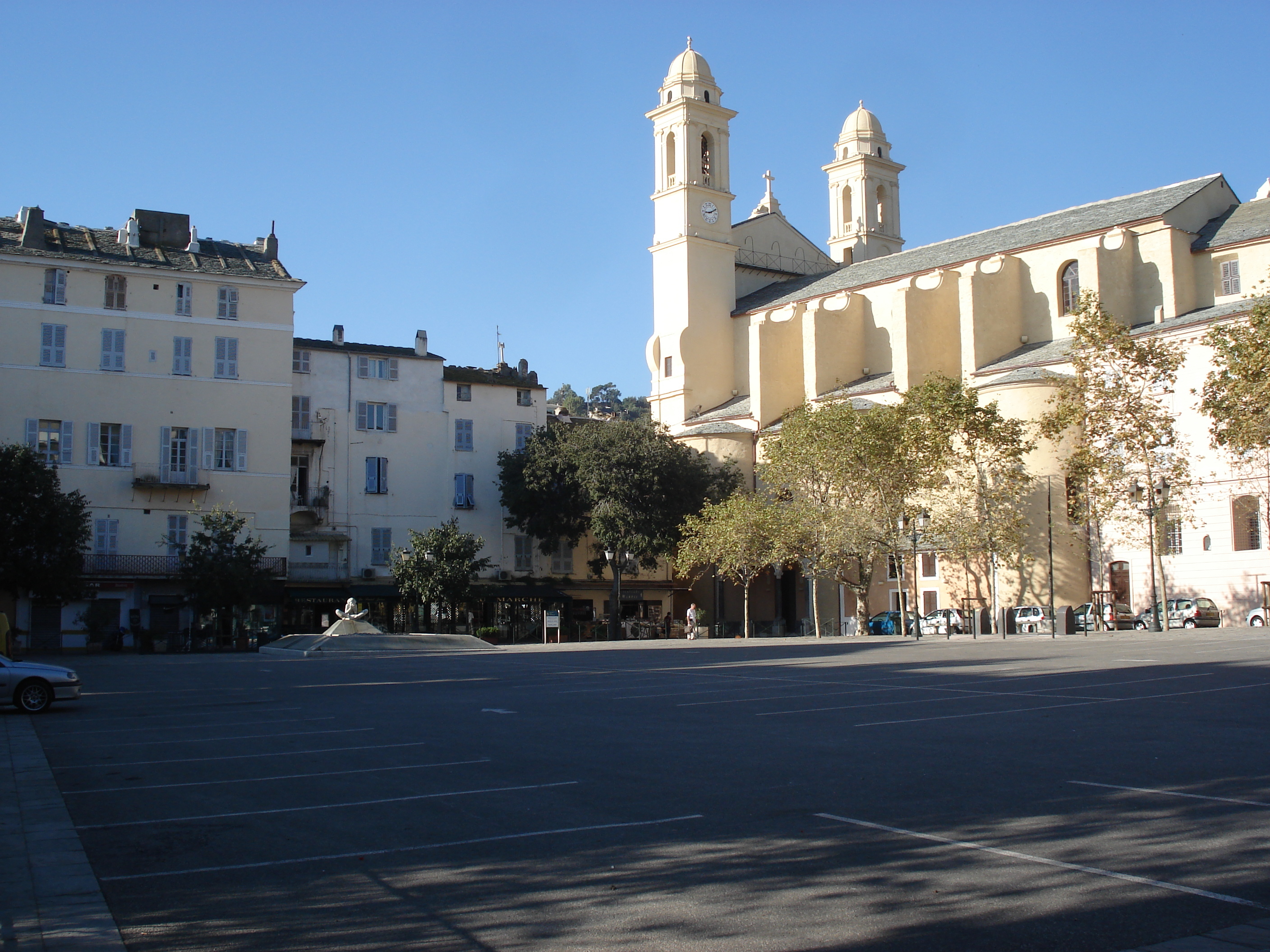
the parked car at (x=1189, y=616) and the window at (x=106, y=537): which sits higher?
the window at (x=106, y=537)

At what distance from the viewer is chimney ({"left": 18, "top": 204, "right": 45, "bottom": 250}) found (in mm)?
46344

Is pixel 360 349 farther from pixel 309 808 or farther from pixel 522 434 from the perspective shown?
pixel 309 808

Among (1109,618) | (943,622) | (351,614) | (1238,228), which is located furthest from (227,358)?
(1238,228)

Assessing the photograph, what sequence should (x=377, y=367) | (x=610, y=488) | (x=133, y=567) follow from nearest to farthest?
(x=133, y=567) < (x=610, y=488) < (x=377, y=367)

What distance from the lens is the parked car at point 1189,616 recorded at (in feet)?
140

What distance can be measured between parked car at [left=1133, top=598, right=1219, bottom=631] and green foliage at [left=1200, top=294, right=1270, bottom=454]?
22.8 ft

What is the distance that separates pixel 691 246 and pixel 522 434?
1484cm

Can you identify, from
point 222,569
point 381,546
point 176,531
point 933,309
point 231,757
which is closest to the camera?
point 231,757

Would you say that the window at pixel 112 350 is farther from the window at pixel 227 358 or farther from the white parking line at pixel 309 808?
the white parking line at pixel 309 808

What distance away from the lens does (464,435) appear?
2222 inches

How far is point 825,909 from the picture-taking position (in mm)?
5949

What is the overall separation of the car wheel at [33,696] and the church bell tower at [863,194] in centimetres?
6159

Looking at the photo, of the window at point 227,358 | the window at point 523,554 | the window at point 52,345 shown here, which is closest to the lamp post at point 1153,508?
the window at point 523,554

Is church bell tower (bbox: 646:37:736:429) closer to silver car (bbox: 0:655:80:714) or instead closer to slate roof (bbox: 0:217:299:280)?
slate roof (bbox: 0:217:299:280)
